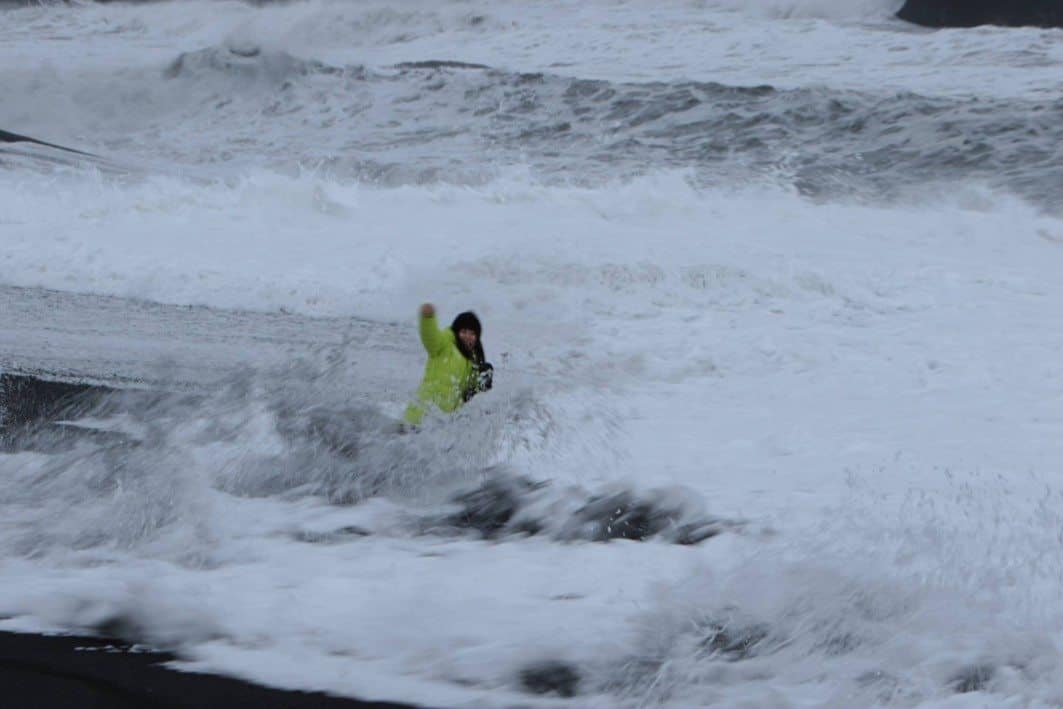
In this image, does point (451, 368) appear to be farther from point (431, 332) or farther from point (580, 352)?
point (580, 352)

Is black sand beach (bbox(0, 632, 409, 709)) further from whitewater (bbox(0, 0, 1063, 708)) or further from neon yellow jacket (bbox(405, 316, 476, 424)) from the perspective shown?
neon yellow jacket (bbox(405, 316, 476, 424))

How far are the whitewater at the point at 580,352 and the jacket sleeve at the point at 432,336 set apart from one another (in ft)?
1.21

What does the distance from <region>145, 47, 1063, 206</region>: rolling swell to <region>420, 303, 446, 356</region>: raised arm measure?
9095 millimetres

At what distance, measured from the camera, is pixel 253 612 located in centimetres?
447

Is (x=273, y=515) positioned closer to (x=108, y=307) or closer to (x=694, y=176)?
(x=108, y=307)

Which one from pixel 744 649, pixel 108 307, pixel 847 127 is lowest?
pixel 744 649

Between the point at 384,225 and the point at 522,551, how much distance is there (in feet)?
28.3

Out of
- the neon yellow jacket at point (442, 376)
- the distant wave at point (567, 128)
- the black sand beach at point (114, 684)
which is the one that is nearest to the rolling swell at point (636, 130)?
the distant wave at point (567, 128)

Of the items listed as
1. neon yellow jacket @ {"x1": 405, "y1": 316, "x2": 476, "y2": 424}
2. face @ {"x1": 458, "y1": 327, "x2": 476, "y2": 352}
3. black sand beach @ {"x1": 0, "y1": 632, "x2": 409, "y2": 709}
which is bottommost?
black sand beach @ {"x1": 0, "y1": 632, "x2": 409, "y2": 709}

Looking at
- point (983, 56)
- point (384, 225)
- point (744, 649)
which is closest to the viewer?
point (744, 649)

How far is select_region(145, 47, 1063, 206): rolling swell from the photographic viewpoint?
15.6 meters

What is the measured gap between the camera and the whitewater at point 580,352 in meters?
4.36

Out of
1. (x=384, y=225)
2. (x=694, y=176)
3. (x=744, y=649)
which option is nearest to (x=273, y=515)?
(x=744, y=649)

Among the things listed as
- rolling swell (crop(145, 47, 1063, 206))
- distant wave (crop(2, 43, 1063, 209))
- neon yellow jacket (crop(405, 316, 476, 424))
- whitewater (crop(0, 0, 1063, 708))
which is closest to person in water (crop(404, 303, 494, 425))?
neon yellow jacket (crop(405, 316, 476, 424))
